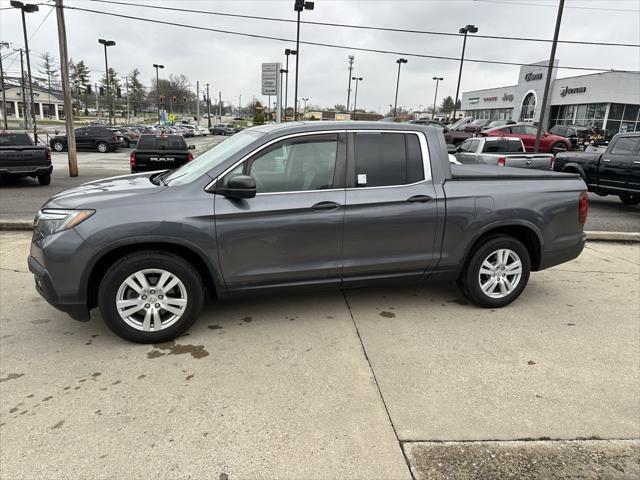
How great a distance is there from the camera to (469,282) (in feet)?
14.8

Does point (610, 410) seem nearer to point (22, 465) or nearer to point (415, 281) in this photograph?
point (415, 281)

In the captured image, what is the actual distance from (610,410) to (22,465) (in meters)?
3.46

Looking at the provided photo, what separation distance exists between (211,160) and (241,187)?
2.25 ft

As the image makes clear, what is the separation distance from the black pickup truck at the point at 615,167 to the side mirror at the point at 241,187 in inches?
377

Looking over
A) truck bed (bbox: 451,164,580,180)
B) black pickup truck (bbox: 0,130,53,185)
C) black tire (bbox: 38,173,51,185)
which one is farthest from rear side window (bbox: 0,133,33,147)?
truck bed (bbox: 451,164,580,180)

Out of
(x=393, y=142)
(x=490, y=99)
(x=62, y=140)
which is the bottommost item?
(x=62, y=140)

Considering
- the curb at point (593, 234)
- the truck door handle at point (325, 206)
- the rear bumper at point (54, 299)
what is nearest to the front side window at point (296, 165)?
the truck door handle at point (325, 206)

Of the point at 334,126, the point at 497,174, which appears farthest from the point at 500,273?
the point at 334,126

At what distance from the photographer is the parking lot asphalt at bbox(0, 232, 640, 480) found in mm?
2496

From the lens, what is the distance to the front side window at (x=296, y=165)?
150 inches

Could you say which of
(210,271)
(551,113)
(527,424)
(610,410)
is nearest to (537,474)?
(527,424)

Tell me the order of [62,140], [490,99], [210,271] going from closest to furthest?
1. [210,271]
2. [62,140]
3. [490,99]

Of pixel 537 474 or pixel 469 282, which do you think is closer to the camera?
pixel 537 474

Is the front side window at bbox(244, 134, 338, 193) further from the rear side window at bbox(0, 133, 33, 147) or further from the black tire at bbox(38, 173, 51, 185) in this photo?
the rear side window at bbox(0, 133, 33, 147)
